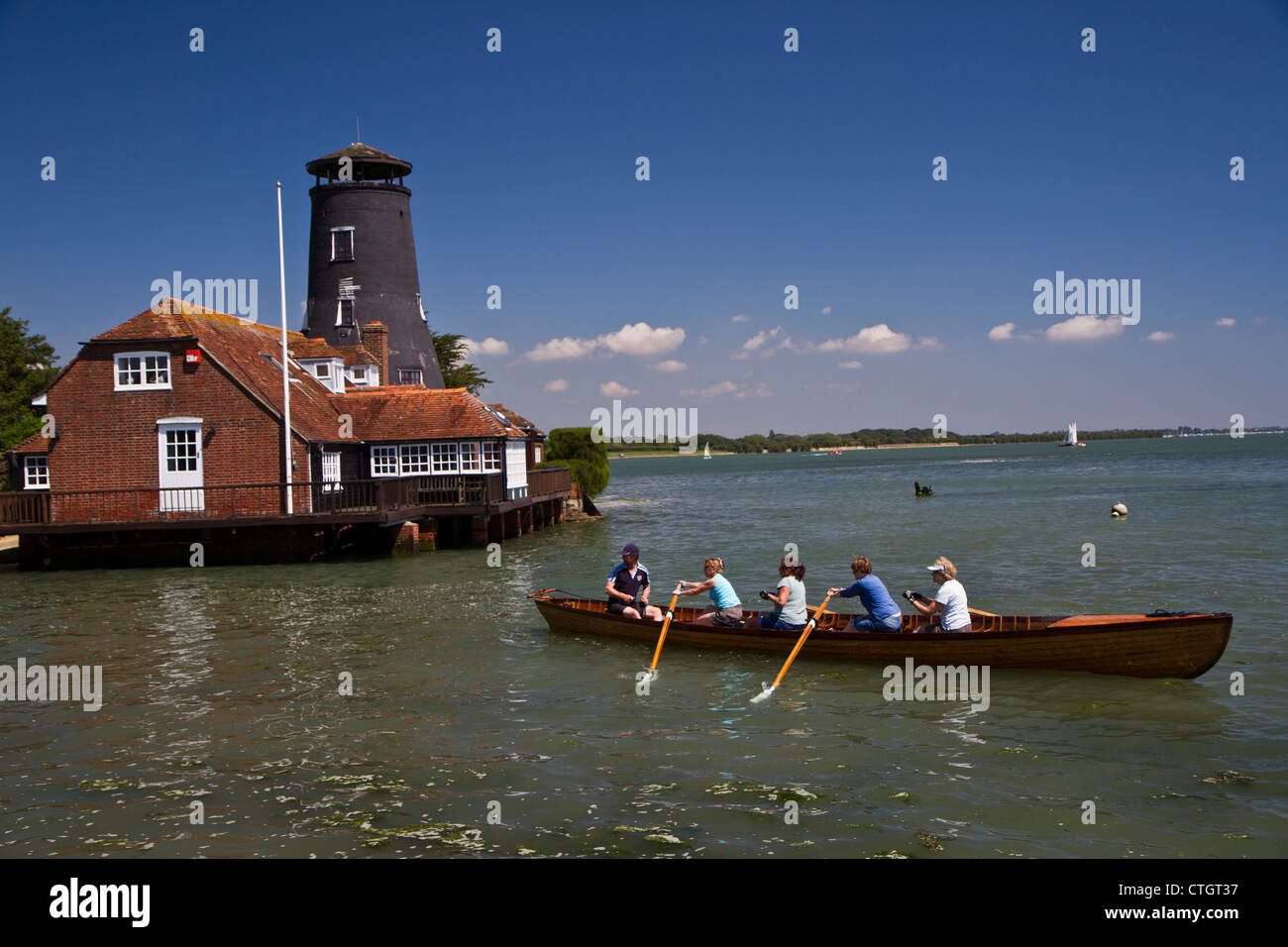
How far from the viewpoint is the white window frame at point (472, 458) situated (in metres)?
36.1

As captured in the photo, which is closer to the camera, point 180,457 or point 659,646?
point 659,646

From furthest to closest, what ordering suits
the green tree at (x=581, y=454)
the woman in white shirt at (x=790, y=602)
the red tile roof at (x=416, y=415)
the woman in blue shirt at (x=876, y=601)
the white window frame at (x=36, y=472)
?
the green tree at (x=581, y=454)
the red tile roof at (x=416, y=415)
the white window frame at (x=36, y=472)
the woman in white shirt at (x=790, y=602)
the woman in blue shirt at (x=876, y=601)

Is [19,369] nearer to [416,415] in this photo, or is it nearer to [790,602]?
[416,415]

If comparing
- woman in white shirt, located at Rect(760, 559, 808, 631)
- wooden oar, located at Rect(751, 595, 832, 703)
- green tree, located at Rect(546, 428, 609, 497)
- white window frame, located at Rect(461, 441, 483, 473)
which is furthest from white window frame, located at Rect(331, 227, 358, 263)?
wooden oar, located at Rect(751, 595, 832, 703)

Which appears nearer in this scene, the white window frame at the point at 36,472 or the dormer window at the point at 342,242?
the white window frame at the point at 36,472

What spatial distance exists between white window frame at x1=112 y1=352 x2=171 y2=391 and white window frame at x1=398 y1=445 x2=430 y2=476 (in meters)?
8.44

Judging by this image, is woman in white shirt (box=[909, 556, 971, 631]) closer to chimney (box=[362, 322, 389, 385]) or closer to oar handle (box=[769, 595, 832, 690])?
oar handle (box=[769, 595, 832, 690])

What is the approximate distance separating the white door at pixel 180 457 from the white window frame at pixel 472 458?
9.12m

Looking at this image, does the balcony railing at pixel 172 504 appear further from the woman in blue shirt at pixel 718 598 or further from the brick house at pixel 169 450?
the woman in blue shirt at pixel 718 598

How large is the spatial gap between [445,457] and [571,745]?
2583cm

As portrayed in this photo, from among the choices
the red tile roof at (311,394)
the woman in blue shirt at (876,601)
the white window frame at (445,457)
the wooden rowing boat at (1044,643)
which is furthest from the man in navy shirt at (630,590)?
Answer: the white window frame at (445,457)

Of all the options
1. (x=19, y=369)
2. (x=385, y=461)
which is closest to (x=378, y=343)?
(x=385, y=461)

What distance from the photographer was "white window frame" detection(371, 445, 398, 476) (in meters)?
36.4

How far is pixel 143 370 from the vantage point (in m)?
31.4
